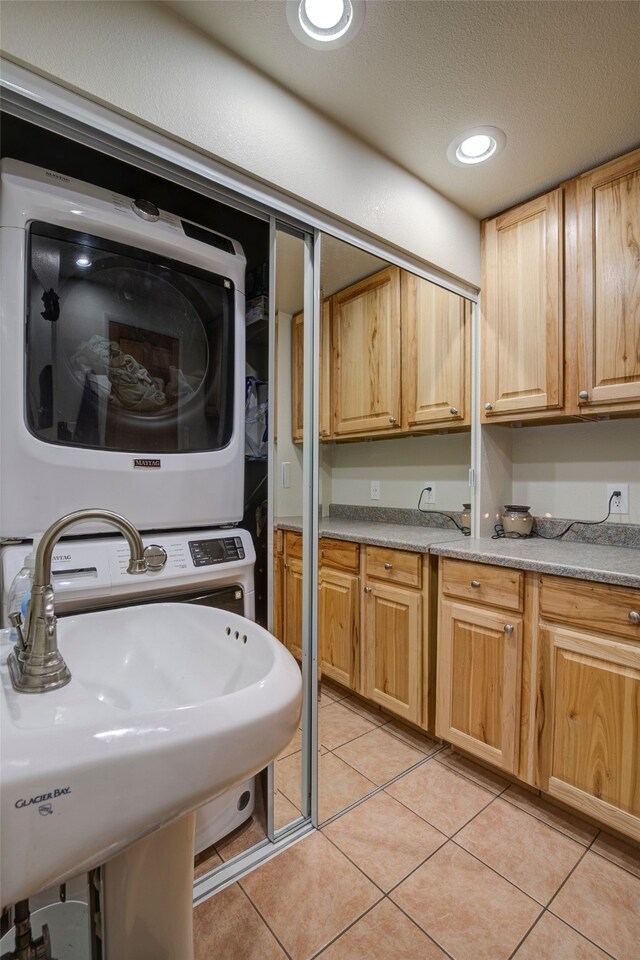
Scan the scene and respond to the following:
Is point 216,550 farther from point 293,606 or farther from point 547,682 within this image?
point 547,682

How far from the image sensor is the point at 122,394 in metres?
1.18

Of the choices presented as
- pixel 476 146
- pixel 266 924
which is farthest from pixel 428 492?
pixel 266 924

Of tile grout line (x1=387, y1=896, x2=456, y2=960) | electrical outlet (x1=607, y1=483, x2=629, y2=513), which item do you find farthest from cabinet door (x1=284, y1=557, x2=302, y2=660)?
electrical outlet (x1=607, y1=483, x2=629, y2=513)

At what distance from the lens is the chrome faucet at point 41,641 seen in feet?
2.11

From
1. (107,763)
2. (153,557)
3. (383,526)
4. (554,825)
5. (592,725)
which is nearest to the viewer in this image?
(107,763)

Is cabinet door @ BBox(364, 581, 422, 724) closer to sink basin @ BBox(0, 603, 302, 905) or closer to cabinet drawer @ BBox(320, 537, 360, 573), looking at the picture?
cabinet drawer @ BBox(320, 537, 360, 573)

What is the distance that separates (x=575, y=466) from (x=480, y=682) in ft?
3.38

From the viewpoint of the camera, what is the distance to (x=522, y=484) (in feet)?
7.25

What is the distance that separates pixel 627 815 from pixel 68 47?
245 centimetres

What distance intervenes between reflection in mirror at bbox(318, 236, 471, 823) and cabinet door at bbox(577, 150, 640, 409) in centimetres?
51

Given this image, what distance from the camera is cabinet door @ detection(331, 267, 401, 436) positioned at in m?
2.08

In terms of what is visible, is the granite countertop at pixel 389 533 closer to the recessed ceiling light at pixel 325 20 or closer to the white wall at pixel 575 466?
the white wall at pixel 575 466

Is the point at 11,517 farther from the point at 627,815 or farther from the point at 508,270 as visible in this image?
the point at 508,270

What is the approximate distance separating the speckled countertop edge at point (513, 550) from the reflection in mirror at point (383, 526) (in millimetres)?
25
